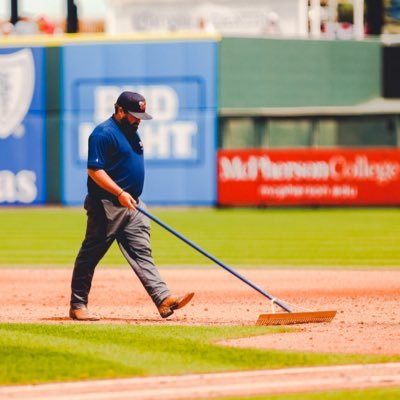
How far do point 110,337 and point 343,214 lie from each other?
2089cm

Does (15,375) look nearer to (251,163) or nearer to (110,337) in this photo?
(110,337)

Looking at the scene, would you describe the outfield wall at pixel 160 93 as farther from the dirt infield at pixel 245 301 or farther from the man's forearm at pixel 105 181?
the man's forearm at pixel 105 181

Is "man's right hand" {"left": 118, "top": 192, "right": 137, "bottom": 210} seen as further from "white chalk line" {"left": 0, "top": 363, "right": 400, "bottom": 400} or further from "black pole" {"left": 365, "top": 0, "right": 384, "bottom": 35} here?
"black pole" {"left": 365, "top": 0, "right": 384, "bottom": 35}

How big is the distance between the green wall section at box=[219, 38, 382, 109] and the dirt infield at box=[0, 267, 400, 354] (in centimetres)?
1939

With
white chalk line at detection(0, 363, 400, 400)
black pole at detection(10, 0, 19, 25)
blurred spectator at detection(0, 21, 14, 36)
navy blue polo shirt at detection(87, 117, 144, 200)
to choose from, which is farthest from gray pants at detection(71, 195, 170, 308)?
black pole at detection(10, 0, 19, 25)

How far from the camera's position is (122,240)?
365 inches

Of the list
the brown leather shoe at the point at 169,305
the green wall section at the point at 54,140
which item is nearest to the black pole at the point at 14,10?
the green wall section at the point at 54,140

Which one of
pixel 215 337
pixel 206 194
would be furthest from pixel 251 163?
pixel 215 337

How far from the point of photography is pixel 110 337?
8.02 metres

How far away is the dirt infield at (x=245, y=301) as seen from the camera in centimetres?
809

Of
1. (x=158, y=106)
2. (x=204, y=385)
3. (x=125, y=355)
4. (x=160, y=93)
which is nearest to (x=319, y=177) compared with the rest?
(x=158, y=106)

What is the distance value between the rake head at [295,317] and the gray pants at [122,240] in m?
0.84

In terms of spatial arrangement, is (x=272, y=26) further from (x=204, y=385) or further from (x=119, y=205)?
(x=204, y=385)

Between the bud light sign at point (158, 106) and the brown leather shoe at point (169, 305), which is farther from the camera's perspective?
the bud light sign at point (158, 106)
